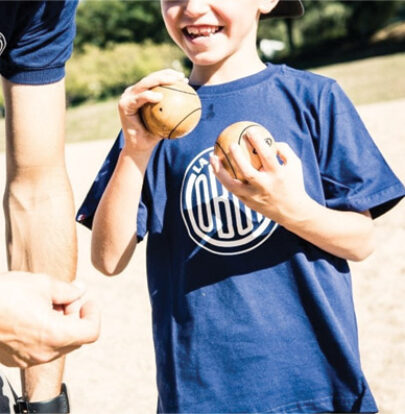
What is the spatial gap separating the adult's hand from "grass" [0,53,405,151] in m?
15.3

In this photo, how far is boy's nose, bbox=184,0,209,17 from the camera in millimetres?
2062

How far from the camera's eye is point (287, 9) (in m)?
2.58

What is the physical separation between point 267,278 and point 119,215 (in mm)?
522

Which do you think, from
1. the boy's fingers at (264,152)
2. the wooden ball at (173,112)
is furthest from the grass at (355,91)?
the boy's fingers at (264,152)

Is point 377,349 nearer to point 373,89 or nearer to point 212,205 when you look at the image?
point 212,205

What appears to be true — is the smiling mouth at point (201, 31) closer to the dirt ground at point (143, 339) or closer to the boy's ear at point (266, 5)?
the boy's ear at point (266, 5)

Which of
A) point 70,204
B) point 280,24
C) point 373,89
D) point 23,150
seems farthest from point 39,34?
point 280,24

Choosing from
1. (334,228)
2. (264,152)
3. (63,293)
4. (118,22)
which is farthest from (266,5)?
(118,22)

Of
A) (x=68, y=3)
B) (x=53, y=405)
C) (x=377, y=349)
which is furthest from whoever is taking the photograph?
(x=377, y=349)

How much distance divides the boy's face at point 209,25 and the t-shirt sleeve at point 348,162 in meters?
0.35

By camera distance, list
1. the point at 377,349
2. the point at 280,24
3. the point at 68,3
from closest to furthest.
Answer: the point at 68,3
the point at 377,349
the point at 280,24

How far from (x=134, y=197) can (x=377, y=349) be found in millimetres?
2801

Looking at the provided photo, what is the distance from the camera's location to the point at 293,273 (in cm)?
212

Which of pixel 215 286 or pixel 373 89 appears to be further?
pixel 373 89
